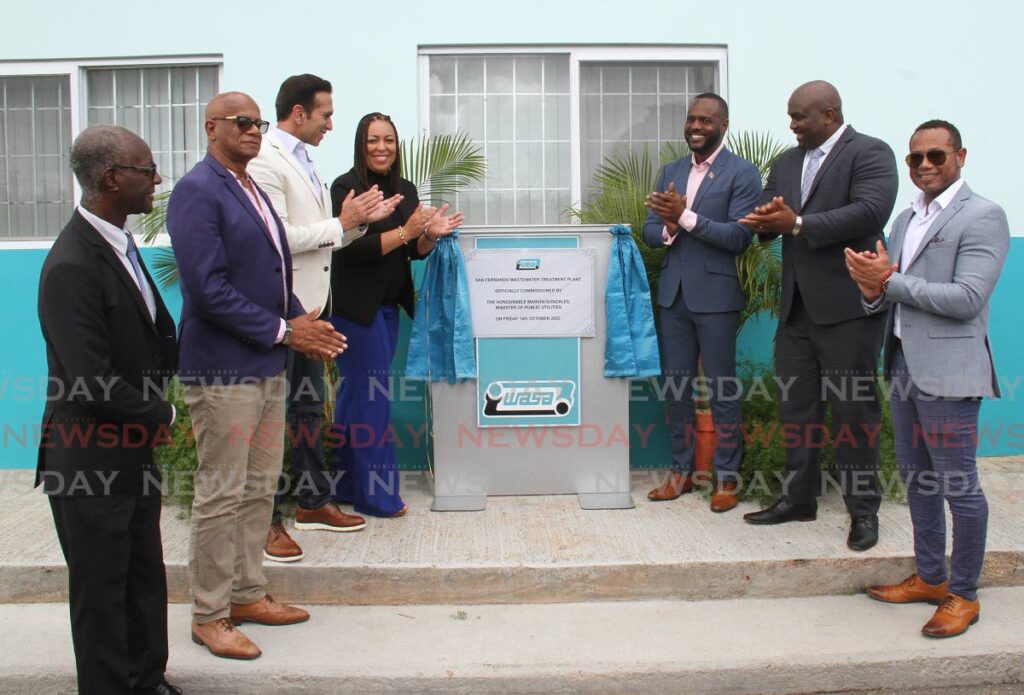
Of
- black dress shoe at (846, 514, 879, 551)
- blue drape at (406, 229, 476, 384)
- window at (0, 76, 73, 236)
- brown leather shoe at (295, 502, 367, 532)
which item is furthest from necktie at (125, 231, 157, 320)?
window at (0, 76, 73, 236)

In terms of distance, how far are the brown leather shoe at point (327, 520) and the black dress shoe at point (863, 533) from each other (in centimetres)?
235

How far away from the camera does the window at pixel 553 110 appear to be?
6.10 m

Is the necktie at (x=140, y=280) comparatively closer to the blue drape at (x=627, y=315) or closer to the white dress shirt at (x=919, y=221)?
the blue drape at (x=627, y=315)

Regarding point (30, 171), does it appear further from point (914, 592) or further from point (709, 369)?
point (914, 592)

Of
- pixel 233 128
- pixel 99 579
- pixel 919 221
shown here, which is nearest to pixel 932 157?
pixel 919 221

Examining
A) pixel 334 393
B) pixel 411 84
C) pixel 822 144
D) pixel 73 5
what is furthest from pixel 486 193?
pixel 73 5

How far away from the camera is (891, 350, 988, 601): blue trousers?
12.7 feet

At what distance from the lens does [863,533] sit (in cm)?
446

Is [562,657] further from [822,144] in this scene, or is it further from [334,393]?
[822,144]

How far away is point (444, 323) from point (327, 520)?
1175 mm

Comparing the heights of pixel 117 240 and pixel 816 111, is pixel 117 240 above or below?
below

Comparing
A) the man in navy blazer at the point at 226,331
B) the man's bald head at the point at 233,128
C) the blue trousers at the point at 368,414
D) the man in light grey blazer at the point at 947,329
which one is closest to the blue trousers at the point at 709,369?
the man in light grey blazer at the point at 947,329

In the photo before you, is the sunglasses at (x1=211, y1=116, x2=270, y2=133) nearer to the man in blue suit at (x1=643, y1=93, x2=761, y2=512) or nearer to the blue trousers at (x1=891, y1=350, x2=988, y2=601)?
the man in blue suit at (x1=643, y1=93, x2=761, y2=512)

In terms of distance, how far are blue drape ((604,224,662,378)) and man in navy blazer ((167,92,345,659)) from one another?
5.82 feet
